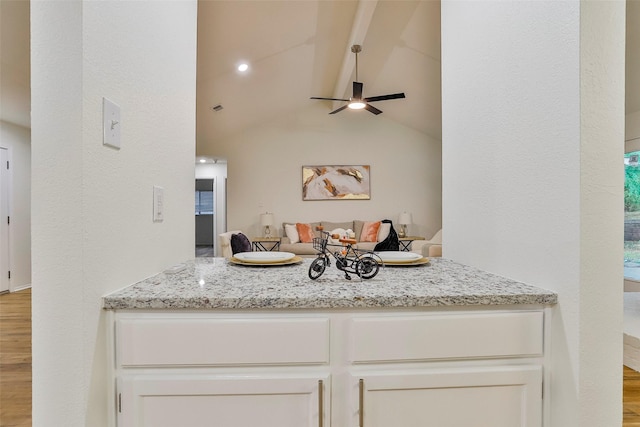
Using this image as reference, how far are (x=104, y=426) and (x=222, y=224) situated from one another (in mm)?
7712

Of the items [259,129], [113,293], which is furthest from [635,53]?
[259,129]

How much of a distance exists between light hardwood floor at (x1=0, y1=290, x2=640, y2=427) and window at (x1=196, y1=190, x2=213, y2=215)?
262 inches

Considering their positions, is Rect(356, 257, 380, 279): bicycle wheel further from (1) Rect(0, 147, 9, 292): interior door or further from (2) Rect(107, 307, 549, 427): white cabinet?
(1) Rect(0, 147, 9, 292): interior door

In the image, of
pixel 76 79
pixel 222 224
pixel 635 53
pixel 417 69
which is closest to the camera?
pixel 76 79

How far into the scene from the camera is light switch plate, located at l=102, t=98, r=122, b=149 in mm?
858

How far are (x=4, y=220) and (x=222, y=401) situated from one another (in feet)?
17.1

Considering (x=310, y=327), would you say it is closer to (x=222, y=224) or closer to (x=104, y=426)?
(x=104, y=426)

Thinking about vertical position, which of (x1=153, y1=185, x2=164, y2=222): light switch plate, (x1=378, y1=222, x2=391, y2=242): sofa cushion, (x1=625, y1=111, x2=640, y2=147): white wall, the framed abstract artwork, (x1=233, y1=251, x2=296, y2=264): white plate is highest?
(x1=625, y1=111, x2=640, y2=147): white wall

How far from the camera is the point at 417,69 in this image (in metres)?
4.56

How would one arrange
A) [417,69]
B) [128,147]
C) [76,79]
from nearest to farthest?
1. [76,79]
2. [128,147]
3. [417,69]

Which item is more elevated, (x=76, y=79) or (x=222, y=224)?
(x=76, y=79)

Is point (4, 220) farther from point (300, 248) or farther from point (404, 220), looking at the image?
point (404, 220)

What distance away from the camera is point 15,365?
7.85ft

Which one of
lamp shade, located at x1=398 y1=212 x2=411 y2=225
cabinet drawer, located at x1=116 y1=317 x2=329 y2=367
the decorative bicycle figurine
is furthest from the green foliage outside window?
cabinet drawer, located at x1=116 y1=317 x2=329 y2=367
